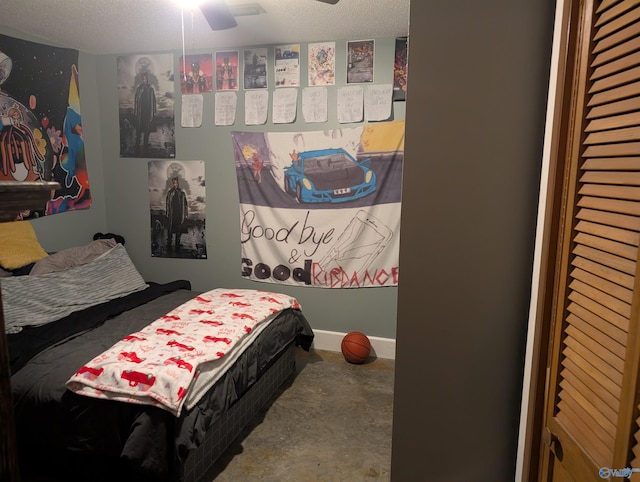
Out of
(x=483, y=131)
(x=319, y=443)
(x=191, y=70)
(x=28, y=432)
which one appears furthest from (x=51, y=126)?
(x=483, y=131)

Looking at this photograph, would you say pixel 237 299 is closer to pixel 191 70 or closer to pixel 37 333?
pixel 37 333

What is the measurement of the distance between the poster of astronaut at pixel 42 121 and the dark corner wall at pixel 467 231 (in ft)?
9.59

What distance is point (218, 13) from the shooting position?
2.48m

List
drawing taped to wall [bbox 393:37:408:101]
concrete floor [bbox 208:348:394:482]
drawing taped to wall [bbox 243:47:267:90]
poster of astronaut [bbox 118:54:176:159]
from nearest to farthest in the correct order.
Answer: concrete floor [bbox 208:348:394:482]
drawing taped to wall [bbox 393:37:408:101]
drawing taped to wall [bbox 243:47:267:90]
poster of astronaut [bbox 118:54:176:159]

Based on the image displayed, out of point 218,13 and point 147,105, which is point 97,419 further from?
point 147,105

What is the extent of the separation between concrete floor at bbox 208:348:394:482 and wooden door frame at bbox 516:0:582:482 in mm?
1289

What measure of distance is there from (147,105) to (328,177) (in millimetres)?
1808

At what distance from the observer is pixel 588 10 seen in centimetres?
94

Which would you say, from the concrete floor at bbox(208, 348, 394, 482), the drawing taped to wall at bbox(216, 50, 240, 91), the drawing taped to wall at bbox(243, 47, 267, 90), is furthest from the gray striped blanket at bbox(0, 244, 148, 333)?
the drawing taped to wall at bbox(243, 47, 267, 90)

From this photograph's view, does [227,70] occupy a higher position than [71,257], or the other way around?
[227,70]

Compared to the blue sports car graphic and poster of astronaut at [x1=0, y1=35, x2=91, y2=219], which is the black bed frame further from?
poster of astronaut at [x1=0, y1=35, x2=91, y2=219]

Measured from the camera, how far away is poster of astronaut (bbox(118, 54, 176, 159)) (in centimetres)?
381

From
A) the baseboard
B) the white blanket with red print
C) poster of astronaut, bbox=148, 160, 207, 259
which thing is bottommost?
the baseboard

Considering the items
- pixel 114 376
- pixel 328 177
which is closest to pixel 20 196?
pixel 114 376
